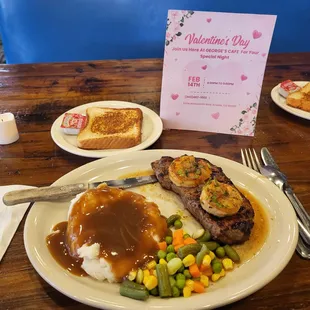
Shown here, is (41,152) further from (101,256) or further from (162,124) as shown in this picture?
(101,256)

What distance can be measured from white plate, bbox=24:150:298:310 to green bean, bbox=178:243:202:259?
0.45 ft

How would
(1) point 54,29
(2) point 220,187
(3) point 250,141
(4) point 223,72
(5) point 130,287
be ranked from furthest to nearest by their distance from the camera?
(1) point 54,29
(3) point 250,141
(4) point 223,72
(2) point 220,187
(5) point 130,287

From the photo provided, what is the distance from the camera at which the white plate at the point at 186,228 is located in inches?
46.9

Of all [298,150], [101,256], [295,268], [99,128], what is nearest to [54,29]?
[99,128]

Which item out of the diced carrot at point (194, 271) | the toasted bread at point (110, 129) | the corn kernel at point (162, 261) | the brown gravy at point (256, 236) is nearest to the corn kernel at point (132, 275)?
the corn kernel at point (162, 261)

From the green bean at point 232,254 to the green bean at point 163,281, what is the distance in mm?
269

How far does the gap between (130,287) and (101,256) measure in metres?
0.15

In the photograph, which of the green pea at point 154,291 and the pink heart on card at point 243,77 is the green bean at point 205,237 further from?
the pink heart on card at point 243,77

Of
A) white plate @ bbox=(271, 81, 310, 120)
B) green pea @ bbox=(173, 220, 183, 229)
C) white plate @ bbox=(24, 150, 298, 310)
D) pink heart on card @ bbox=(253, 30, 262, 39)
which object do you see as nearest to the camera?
white plate @ bbox=(24, 150, 298, 310)

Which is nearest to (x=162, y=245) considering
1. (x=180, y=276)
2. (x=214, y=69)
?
(x=180, y=276)

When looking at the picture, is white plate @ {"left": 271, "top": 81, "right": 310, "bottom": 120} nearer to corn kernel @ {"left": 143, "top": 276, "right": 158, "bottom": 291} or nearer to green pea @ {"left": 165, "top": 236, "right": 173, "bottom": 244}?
green pea @ {"left": 165, "top": 236, "right": 173, "bottom": 244}

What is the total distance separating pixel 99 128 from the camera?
2098 mm

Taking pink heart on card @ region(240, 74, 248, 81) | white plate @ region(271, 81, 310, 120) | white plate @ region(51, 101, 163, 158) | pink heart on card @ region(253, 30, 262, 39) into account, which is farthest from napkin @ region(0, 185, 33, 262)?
white plate @ region(271, 81, 310, 120)

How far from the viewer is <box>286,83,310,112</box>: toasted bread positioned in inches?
90.7
